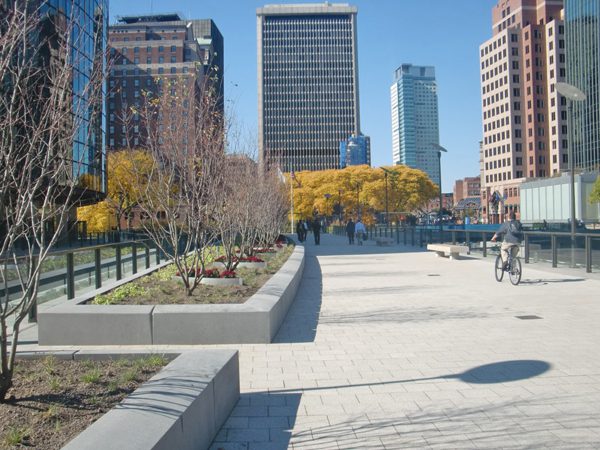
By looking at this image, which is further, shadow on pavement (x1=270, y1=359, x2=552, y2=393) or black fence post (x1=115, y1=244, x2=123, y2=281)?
black fence post (x1=115, y1=244, x2=123, y2=281)

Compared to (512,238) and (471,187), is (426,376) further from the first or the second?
(471,187)

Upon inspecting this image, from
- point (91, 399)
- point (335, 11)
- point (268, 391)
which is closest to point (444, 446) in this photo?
point (268, 391)

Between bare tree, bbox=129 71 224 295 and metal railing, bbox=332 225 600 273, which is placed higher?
bare tree, bbox=129 71 224 295

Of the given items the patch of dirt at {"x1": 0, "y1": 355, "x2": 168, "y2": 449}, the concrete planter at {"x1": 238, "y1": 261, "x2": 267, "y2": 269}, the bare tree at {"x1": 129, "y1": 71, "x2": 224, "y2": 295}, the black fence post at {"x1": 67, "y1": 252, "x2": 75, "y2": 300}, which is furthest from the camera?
the concrete planter at {"x1": 238, "y1": 261, "x2": 267, "y2": 269}

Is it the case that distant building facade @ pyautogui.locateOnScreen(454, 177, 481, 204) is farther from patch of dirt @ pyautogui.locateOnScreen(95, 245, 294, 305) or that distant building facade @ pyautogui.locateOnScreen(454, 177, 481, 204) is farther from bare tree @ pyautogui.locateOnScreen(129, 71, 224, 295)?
patch of dirt @ pyautogui.locateOnScreen(95, 245, 294, 305)

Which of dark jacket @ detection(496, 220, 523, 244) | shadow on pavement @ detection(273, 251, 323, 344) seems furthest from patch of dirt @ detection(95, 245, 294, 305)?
dark jacket @ detection(496, 220, 523, 244)

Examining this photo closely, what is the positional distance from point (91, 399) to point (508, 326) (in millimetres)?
6409

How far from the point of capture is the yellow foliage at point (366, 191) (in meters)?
74.2

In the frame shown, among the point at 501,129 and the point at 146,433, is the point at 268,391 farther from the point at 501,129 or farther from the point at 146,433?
the point at 501,129

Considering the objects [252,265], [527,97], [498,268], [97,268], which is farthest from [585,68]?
[97,268]

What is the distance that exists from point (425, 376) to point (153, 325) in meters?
3.44

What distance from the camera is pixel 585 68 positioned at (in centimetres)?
9744

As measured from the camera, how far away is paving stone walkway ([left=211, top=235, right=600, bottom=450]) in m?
4.48

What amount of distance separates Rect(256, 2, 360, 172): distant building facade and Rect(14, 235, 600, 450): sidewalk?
126676 mm
